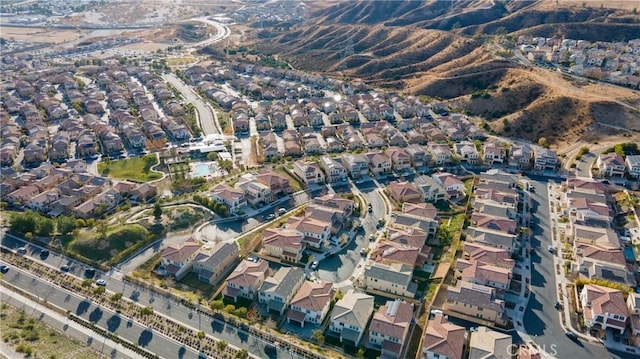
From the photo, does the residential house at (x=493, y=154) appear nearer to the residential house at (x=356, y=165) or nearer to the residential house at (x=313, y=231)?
the residential house at (x=356, y=165)

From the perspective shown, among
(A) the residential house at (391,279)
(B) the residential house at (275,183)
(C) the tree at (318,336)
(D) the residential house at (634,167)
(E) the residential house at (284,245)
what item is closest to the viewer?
(C) the tree at (318,336)

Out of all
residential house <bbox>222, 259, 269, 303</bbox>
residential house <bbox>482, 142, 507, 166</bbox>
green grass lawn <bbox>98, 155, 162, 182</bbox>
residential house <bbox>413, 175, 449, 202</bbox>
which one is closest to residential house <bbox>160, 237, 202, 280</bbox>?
residential house <bbox>222, 259, 269, 303</bbox>

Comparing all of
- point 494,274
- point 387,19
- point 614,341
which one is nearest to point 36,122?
point 494,274

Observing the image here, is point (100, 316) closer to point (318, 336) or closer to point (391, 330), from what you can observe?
point (318, 336)

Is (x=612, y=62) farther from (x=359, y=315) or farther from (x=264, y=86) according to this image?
(x=359, y=315)

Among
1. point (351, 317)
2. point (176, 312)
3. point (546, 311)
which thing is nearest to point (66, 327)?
point (176, 312)

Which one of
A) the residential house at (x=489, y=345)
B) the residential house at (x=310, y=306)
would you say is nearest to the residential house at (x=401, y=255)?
the residential house at (x=310, y=306)
